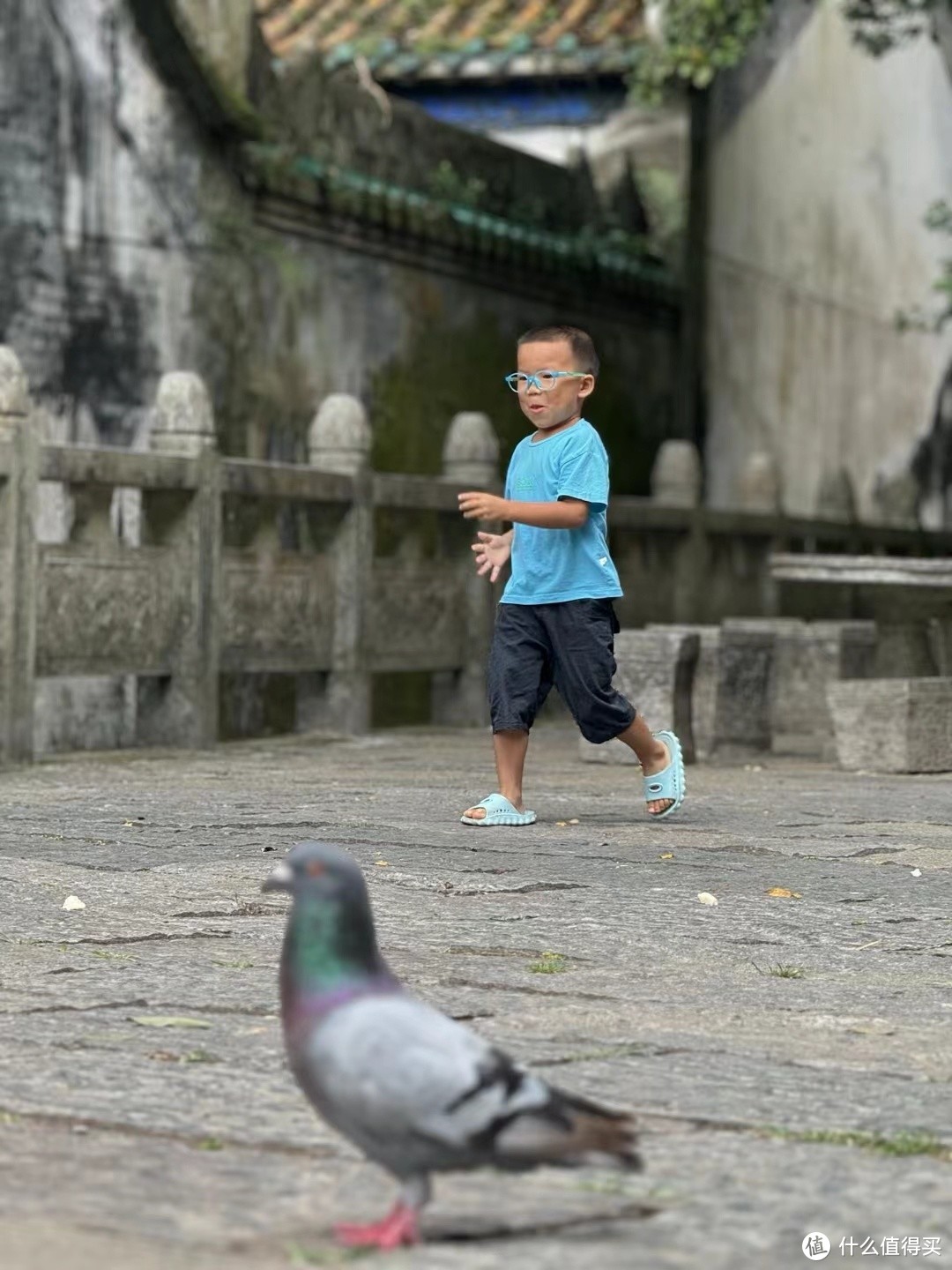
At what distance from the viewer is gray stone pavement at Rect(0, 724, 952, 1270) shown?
3371 mm

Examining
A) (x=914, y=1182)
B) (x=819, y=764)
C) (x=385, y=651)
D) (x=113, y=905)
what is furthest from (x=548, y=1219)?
(x=385, y=651)

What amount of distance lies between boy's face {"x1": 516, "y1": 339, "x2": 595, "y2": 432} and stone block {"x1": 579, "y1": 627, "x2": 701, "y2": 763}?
3.60 metres

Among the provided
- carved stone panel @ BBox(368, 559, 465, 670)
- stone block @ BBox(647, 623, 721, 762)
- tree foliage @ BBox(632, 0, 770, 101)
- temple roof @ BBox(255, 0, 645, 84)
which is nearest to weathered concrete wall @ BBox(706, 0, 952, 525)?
temple roof @ BBox(255, 0, 645, 84)

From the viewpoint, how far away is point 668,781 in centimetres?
814

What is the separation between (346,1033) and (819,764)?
8602 mm

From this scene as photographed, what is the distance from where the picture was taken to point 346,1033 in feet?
10.2

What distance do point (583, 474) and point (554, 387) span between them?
265 millimetres

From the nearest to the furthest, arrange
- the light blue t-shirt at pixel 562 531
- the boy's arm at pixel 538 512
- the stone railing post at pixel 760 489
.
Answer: the boy's arm at pixel 538 512, the light blue t-shirt at pixel 562 531, the stone railing post at pixel 760 489

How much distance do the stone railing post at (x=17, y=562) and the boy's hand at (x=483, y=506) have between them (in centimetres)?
339

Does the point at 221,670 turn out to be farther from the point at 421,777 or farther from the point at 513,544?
the point at 513,544

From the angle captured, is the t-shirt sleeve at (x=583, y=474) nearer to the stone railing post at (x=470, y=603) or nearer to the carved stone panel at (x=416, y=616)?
the carved stone panel at (x=416, y=616)

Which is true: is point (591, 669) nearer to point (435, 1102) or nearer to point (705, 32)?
point (435, 1102)

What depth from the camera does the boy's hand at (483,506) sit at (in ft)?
23.5

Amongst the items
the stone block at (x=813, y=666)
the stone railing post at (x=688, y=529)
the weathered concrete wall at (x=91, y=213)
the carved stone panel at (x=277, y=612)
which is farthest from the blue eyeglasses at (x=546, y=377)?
the stone railing post at (x=688, y=529)
